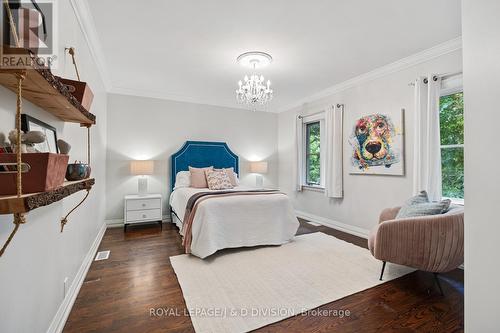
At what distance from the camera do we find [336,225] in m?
4.10

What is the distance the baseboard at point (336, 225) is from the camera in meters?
3.66

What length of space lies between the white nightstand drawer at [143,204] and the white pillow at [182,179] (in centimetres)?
47

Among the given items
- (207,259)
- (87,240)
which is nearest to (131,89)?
(87,240)

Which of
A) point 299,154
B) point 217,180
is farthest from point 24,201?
point 299,154

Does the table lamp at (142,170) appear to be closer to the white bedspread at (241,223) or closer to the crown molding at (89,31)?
→ the white bedspread at (241,223)

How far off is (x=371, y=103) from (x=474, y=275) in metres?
3.03

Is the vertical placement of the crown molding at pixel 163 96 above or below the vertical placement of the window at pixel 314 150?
above

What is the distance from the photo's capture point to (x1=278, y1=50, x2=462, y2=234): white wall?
9.99 feet

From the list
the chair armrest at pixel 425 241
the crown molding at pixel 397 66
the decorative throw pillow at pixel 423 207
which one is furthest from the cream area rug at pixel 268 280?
the crown molding at pixel 397 66

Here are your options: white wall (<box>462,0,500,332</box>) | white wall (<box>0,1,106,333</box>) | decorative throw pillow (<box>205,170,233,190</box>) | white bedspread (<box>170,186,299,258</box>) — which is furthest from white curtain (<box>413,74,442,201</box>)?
white wall (<box>0,1,106,333</box>)

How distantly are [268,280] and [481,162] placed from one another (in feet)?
6.17

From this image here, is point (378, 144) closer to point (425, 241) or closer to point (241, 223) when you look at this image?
point (425, 241)

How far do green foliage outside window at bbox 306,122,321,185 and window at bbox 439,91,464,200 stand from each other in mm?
2151

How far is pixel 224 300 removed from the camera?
1.93 metres
